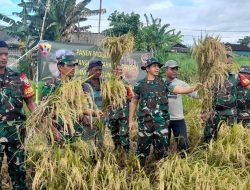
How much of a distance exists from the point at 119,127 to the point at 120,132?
0.07 m

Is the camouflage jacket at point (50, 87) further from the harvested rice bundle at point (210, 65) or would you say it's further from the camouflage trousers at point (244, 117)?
the camouflage trousers at point (244, 117)

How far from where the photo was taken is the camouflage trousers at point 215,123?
4.35m

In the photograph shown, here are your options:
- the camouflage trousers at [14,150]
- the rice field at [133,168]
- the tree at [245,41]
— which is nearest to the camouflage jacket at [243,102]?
the rice field at [133,168]

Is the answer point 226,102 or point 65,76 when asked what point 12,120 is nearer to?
point 65,76

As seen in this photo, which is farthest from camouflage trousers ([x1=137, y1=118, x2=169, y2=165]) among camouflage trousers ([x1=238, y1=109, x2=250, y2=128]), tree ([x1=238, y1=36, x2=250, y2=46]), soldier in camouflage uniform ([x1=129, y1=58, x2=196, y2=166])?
tree ([x1=238, y1=36, x2=250, y2=46])

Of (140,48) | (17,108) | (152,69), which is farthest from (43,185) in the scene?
(140,48)

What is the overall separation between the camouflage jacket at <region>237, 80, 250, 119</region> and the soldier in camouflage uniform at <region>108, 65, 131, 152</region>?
4.26ft

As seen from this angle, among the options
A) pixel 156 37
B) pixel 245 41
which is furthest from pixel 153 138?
pixel 245 41

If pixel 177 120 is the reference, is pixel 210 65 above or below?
above

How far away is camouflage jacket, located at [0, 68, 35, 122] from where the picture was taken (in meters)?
3.44

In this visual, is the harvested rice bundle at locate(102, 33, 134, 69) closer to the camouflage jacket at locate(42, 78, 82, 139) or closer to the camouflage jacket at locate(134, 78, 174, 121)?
the camouflage jacket at locate(134, 78, 174, 121)

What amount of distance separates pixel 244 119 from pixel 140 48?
15005 mm

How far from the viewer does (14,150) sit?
3.49m

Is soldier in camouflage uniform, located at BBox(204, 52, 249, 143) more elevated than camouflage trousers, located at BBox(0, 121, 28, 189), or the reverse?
soldier in camouflage uniform, located at BBox(204, 52, 249, 143)
